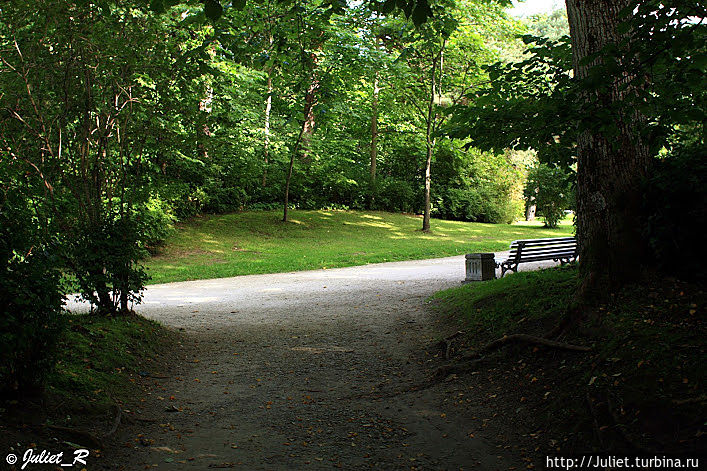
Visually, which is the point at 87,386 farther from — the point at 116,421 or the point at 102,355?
the point at 102,355

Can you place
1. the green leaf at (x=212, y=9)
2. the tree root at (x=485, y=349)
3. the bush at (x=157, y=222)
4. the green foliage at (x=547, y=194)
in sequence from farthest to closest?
the green foliage at (x=547, y=194), the bush at (x=157, y=222), the tree root at (x=485, y=349), the green leaf at (x=212, y=9)

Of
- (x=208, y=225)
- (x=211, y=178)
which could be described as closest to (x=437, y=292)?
(x=208, y=225)

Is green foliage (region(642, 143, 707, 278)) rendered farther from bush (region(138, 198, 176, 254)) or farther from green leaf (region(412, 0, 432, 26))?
bush (region(138, 198, 176, 254))

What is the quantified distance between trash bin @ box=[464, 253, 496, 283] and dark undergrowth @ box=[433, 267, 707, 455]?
16.9 ft

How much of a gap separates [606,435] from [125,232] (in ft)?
20.2

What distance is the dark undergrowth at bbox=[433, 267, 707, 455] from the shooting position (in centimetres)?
399

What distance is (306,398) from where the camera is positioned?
226 inches

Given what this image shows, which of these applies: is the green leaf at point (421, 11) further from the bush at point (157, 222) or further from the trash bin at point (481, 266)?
the bush at point (157, 222)

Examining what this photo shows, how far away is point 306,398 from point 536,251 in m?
9.02

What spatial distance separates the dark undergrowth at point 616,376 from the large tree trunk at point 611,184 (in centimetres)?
35

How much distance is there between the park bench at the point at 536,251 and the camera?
12.8 m

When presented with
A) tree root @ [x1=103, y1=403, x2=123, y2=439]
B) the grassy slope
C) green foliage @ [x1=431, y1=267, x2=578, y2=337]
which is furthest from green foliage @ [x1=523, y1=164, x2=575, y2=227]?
tree root @ [x1=103, y1=403, x2=123, y2=439]

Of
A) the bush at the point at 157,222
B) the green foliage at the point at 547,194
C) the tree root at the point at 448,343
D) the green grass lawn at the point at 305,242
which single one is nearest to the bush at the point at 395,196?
the green grass lawn at the point at 305,242

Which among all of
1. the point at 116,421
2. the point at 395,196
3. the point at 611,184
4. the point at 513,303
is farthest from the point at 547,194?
the point at 116,421
